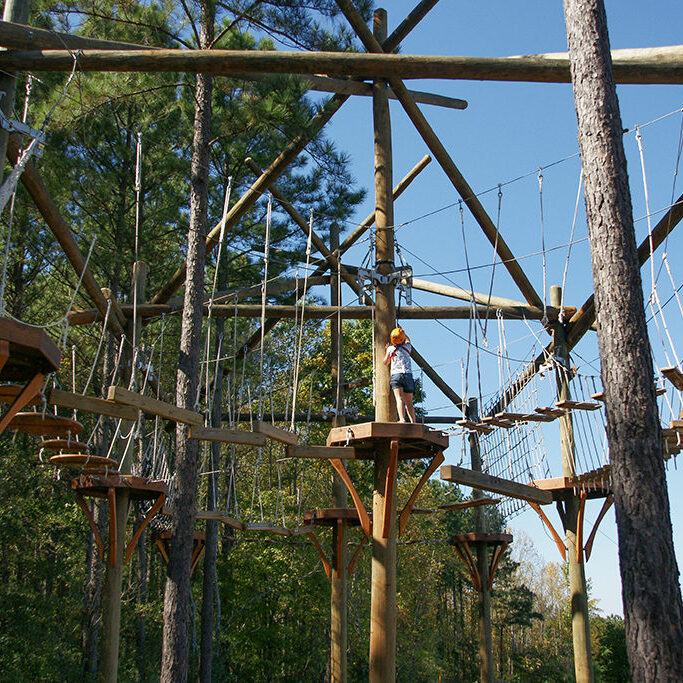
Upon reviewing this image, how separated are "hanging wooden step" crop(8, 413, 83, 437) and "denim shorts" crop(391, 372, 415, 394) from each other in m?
2.41

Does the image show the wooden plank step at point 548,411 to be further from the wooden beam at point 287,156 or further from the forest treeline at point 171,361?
the wooden beam at point 287,156

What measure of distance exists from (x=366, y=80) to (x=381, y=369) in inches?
118

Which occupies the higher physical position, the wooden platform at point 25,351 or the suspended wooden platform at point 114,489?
the wooden platform at point 25,351

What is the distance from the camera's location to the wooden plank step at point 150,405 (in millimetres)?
5191

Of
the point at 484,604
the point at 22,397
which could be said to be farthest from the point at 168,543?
the point at 22,397

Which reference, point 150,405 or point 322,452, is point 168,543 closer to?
point 322,452

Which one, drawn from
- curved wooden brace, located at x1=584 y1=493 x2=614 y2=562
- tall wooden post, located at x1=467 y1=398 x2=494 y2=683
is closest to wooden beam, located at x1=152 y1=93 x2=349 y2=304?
tall wooden post, located at x1=467 y1=398 x2=494 y2=683

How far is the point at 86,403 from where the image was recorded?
17.4 feet

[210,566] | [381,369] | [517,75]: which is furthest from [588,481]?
[210,566]

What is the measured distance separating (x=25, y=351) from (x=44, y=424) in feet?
4.38

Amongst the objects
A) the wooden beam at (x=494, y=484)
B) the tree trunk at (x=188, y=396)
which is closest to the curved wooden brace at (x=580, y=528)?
the wooden beam at (x=494, y=484)

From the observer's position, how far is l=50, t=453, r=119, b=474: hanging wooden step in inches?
229

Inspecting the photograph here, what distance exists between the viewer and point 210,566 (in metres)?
11.9

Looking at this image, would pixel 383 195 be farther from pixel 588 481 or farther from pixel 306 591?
pixel 306 591
